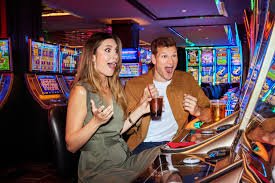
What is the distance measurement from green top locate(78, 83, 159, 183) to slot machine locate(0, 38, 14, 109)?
3062 millimetres

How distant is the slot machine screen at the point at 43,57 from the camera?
4.70 metres

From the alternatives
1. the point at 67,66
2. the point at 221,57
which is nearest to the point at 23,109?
the point at 67,66

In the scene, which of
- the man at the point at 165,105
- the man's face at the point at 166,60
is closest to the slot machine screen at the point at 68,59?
the man at the point at 165,105

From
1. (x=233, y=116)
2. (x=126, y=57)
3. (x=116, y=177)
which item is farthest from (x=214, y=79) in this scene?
(x=116, y=177)

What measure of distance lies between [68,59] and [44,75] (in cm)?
71

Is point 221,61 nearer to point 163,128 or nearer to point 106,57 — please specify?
point 163,128

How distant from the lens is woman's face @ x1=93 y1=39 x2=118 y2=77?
1812mm

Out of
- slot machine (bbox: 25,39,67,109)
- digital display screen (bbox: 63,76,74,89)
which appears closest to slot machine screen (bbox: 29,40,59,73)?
slot machine (bbox: 25,39,67,109)

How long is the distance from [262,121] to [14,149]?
172 inches

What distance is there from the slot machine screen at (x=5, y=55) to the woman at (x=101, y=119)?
2916 mm

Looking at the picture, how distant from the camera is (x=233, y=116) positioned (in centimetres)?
A: 194

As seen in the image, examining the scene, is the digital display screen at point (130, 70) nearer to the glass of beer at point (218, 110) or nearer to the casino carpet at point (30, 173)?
the casino carpet at point (30, 173)

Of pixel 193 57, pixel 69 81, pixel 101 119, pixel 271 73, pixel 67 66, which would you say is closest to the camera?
pixel 271 73

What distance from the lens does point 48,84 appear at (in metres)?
4.99
